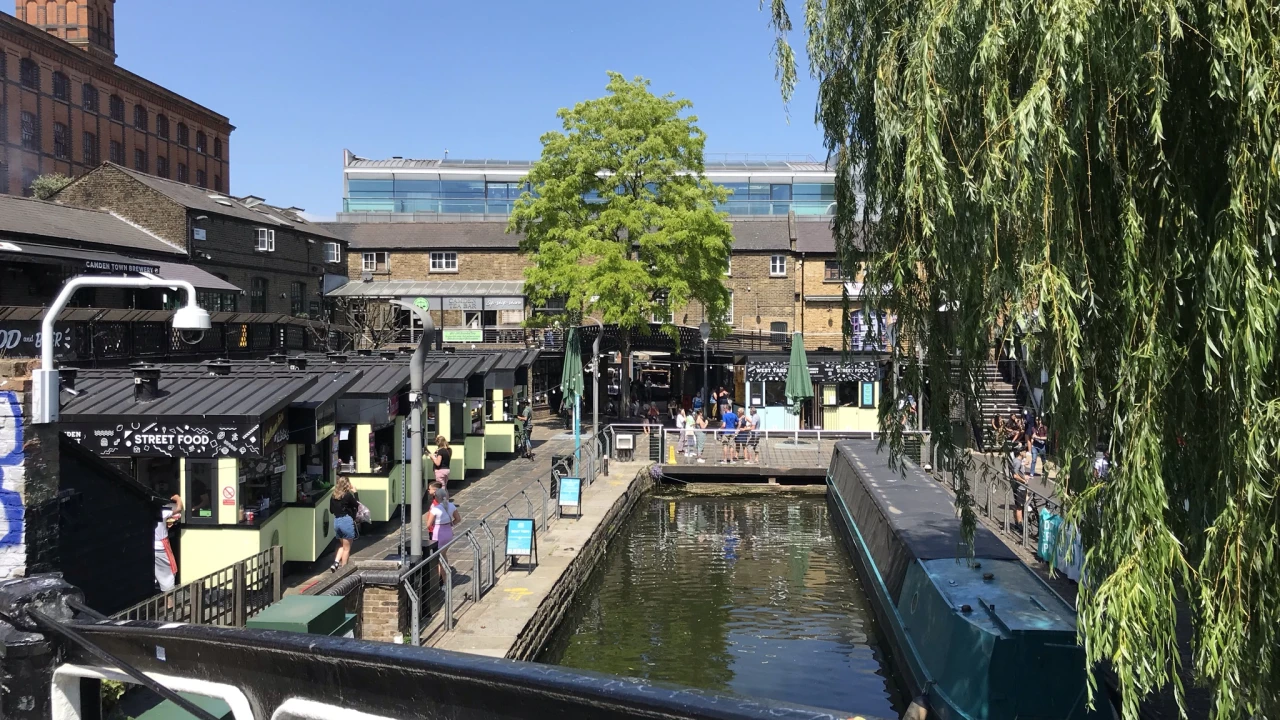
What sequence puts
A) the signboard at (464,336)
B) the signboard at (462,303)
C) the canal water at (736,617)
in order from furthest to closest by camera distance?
the signboard at (462,303), the signboard at (464,336), the canal water at (736,617)

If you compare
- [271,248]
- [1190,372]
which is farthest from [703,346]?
[1190,372]

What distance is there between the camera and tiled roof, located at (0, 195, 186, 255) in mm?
24500

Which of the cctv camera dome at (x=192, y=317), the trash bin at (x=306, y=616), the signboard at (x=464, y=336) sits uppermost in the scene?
the signboard at (x=464, y=336)

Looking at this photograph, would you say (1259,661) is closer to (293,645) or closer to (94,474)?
(293,645)

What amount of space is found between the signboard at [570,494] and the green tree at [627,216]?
12445mm

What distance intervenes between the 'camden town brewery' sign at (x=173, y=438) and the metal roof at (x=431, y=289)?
27845 mm

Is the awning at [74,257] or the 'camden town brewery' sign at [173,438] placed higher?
the awning at [74,257]

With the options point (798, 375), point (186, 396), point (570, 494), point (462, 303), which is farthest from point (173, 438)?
point (462, 303)

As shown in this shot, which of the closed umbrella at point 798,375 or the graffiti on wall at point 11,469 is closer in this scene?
the graffiti on wall at point 11,469

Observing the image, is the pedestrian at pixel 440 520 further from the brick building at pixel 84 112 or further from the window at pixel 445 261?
the brick building at pixel 84 112

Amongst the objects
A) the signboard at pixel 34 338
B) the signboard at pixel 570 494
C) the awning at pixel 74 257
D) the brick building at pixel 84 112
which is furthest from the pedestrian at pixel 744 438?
the brick building at pixel 84 112

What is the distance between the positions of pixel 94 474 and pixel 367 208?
50462 millimetres

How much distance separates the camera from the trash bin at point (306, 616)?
718 centimetres

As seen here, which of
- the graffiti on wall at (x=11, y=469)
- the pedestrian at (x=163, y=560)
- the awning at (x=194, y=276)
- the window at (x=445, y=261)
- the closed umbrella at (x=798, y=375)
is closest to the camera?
the graffiti on wall at (x=11, y=469)
